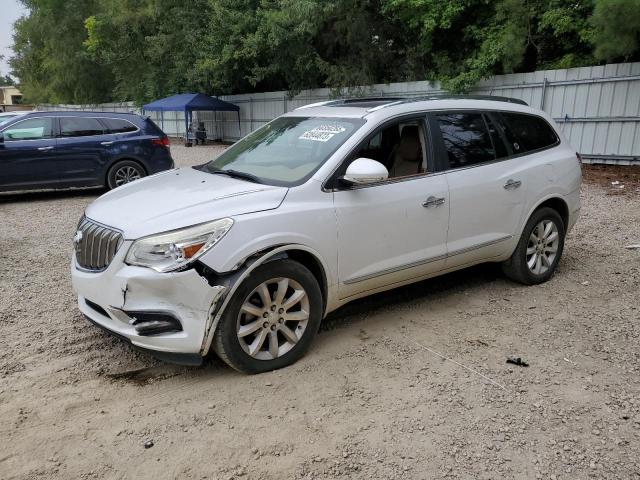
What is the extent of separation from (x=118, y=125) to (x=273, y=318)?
8046mm

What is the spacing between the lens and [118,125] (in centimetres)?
1020

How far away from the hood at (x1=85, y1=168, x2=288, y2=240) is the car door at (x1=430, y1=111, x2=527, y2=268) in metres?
1.55

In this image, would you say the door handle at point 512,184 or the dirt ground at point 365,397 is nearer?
the dirt ground at point 365,397

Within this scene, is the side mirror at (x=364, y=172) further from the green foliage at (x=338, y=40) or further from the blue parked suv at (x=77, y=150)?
the green foliage at (x=338, y=40)

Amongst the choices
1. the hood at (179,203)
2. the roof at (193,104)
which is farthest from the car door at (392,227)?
the roof at (193,104)

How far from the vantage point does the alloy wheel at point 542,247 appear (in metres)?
5.11

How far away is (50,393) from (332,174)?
227 cm

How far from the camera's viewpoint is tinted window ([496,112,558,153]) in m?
4.95

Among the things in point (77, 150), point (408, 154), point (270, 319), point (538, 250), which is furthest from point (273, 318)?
point (77, 150)

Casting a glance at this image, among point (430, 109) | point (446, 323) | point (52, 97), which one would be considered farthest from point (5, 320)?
point (52, 97)

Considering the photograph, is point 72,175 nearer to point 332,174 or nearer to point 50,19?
→ point 332,174

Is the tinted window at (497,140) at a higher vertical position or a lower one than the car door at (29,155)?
higher

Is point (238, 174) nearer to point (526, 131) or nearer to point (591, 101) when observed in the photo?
point (526, 131)

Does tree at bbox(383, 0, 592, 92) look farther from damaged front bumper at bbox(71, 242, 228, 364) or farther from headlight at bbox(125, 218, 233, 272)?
damaged front bumper at bbox(71, 242, 228, 364)
